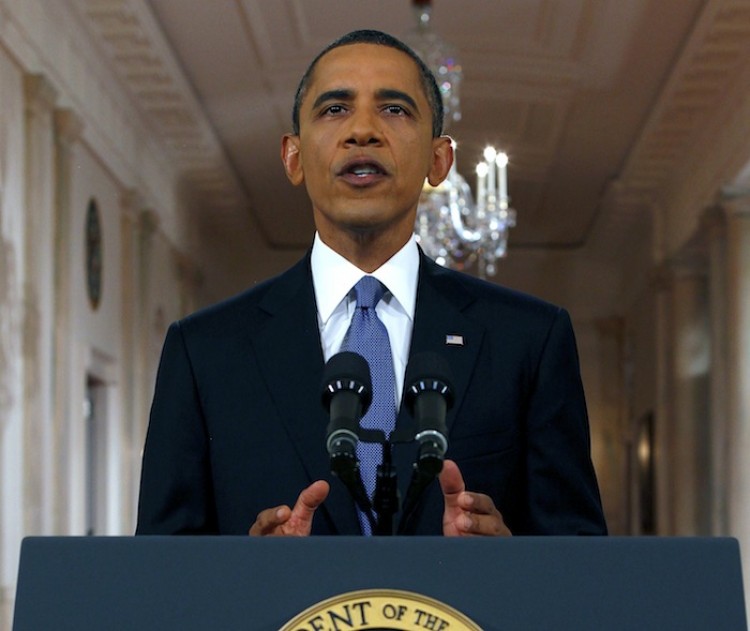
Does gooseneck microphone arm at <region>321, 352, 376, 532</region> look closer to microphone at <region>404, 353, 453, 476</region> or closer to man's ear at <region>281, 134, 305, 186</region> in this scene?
microphone at <region>404, 353, 453, 476</region>

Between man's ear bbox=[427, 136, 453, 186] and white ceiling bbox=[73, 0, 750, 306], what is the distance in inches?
410

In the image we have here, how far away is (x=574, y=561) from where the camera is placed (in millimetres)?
1816

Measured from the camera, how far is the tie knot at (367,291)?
262 cm

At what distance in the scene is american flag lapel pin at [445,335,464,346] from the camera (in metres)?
2.62

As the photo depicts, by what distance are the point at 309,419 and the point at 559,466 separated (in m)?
0.40

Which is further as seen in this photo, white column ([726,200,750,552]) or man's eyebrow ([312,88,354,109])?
white column ([726,200,750,552])

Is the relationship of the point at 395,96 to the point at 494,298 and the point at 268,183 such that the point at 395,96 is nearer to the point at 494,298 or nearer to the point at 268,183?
the point at 494,298

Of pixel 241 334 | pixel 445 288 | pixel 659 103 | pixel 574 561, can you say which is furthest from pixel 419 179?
pixel 659 103

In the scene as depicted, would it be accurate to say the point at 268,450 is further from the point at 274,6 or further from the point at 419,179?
the point at 274,6

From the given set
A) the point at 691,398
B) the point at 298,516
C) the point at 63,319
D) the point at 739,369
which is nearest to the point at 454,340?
the point at 298,516

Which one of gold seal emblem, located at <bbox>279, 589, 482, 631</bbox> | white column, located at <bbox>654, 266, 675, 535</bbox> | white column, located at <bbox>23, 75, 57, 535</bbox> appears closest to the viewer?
gold seal emblem, located at <bbox>279, 589, 482, 631</bbox>

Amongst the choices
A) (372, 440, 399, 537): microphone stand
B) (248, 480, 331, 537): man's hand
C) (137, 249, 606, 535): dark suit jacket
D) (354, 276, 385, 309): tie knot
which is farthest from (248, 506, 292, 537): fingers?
(354, 276, 385, 309): tie knot

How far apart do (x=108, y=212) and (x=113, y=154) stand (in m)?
0.54

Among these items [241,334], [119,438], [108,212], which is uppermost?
[108,212]
